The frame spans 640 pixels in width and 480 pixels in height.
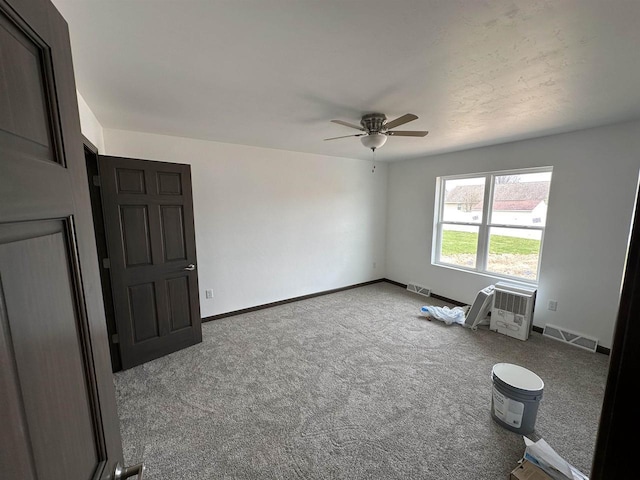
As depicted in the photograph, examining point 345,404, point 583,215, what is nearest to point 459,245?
point 583,215

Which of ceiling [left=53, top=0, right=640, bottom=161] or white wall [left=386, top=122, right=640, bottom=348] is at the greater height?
ceiling [left=53, top=0, right=640, bottom=161]

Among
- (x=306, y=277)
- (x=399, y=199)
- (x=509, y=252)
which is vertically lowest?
(x=306, y=277)

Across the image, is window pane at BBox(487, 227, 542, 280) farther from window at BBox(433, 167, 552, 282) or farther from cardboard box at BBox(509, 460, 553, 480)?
cardboard box at BBox(509, 460, 553, 480)

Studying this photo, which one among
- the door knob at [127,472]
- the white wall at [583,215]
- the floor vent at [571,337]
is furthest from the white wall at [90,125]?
the floor vent at [571,337]

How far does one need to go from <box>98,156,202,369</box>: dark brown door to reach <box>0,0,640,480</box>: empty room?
2 cm

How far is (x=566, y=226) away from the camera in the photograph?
3.10 metres

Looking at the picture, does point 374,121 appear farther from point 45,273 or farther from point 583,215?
point 583,215

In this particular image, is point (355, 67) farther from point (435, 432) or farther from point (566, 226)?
point (566, 226)

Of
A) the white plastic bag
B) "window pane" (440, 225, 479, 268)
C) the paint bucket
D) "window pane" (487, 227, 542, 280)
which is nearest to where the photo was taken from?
the paint bucket

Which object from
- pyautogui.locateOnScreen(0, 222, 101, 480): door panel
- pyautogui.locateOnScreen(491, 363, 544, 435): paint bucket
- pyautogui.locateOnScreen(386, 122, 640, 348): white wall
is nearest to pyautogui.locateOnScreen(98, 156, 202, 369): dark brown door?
pyautogui.locateOnScreen(0, 222, 101, 480): door panel

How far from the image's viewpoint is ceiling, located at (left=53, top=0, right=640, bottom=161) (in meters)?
1.21

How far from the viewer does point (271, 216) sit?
406 cm

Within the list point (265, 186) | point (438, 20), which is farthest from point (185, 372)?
point (438, 20)

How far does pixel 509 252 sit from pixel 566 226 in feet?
2.35
